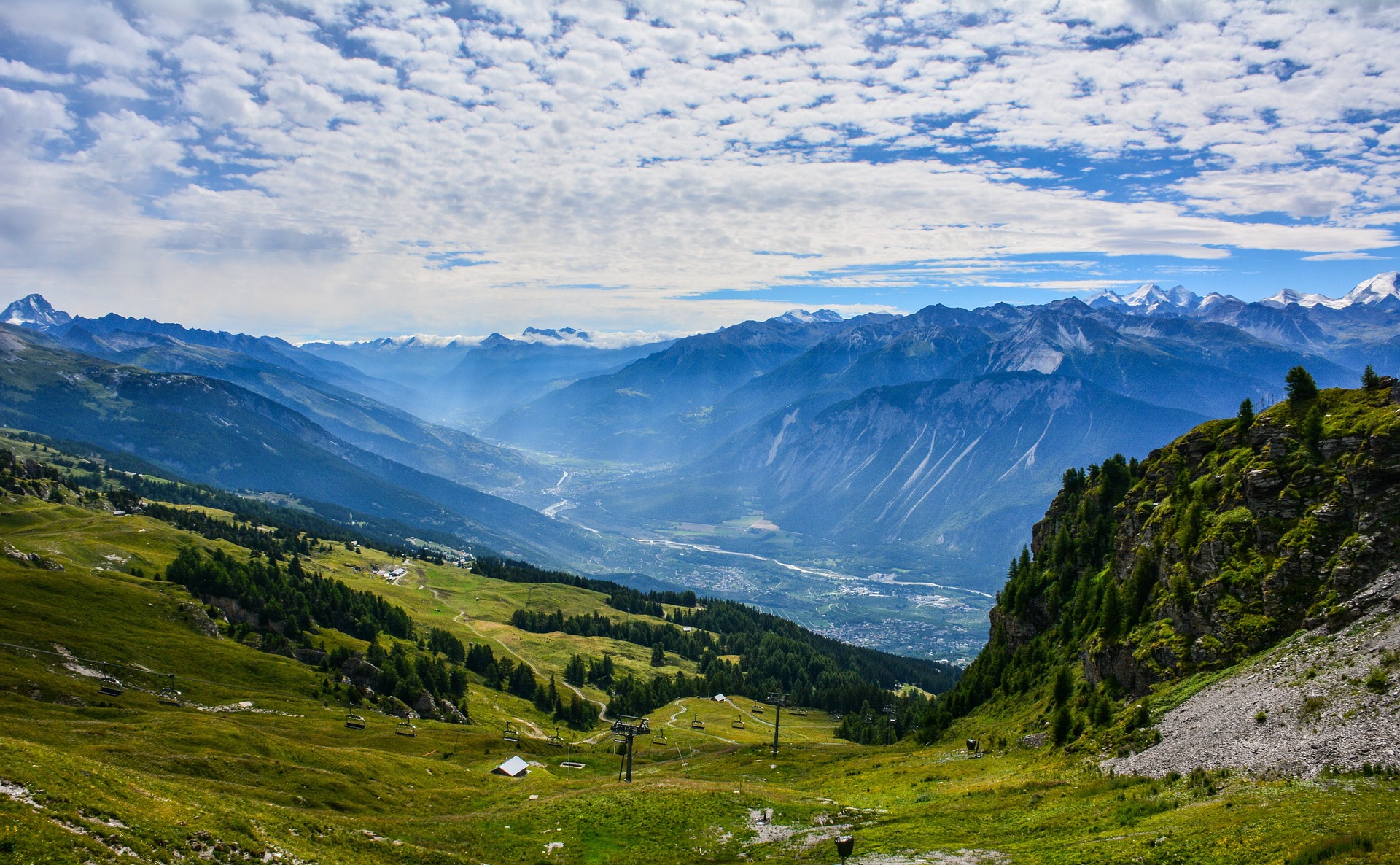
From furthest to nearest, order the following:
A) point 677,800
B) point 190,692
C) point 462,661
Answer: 1. point 462,661
2. point 190,692
3. point 677,800

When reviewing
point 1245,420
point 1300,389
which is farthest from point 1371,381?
point 1245,420

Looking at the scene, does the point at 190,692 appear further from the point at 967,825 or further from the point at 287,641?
the point at 967,825

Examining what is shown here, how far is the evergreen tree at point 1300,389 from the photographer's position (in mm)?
67562

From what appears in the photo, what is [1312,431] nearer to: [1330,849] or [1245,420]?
[1245,420]

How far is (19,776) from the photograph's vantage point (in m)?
31.4

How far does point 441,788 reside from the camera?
71875mm

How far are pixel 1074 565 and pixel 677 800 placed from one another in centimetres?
7282

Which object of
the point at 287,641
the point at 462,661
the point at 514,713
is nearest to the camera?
the point at 287,641

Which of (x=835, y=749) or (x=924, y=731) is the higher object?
(x=924, y=731)

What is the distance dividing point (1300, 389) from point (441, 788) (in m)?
91.0

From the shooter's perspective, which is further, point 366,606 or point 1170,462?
point 366,606

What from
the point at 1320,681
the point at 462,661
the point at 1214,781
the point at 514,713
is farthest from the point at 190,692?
the point at 1320,681

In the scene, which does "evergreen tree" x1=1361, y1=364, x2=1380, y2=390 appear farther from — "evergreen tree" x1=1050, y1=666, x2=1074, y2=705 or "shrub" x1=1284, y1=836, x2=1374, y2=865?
"shrub" x1=1284, y1=836, x2=1374, y2=865

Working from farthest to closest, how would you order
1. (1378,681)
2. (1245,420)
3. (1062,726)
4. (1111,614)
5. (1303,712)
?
(1111,614) < (1245,420) < (1062,726) < (1303,712) < (1378,681)
